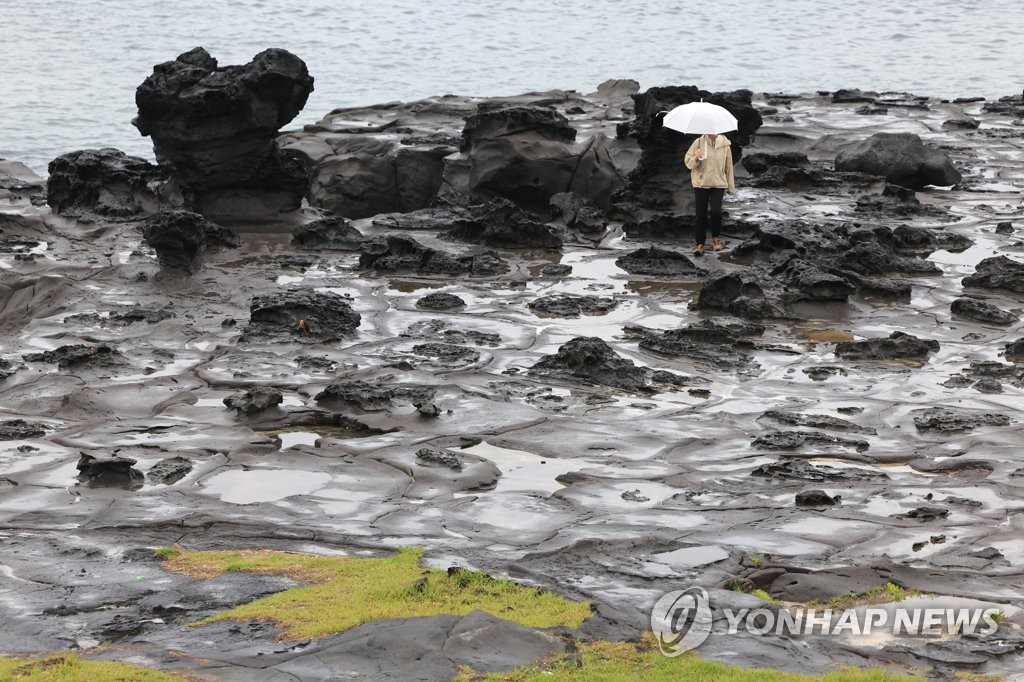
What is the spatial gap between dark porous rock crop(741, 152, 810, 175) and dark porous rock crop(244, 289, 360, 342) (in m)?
9.56

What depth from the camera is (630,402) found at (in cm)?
1088

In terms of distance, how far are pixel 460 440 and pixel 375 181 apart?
36.8 feet

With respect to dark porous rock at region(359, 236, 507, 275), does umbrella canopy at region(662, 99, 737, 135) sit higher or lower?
higher

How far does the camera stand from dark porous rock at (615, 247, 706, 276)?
1548 centimetres

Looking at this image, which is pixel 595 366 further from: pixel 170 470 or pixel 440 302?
pixel 170 470

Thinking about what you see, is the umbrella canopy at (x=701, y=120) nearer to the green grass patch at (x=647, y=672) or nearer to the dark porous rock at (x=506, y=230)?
the dark porous rock at (x=506, y=230)

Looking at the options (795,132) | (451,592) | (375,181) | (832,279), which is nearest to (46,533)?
(451,592)

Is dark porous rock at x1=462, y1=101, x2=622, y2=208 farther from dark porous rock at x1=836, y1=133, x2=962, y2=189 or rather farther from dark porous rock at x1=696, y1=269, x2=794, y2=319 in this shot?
dark porous rock at x1=696, y1=269, x2=794, y2=319

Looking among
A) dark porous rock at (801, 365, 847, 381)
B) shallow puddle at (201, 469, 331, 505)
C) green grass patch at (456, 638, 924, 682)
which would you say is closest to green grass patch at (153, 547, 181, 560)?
shallow puddle at (201, 469, 331, 505)

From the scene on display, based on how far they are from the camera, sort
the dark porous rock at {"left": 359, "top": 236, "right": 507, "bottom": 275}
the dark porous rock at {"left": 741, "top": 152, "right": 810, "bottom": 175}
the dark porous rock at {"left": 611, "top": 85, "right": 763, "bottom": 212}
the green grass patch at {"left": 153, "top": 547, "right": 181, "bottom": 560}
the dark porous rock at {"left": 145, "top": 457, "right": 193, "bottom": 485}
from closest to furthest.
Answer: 1. the green grass patch at {"left": 153, "top": 547, "right": 181, "bottom": 560}
2. the dark porous rock at {"left": 145, "top": 457, "right": 193, "bottom": 485}
3. the dark porous rock at {"left": 359, "top": 236, "right": 507, "bottom": 275}
4. the dark porous rock at {"left": 611, "top": 85, "right": 763, "bottom": 212}
5. the dark porous rock at {"left": 741, "top": 152, "right": 810, "bottom": 175}

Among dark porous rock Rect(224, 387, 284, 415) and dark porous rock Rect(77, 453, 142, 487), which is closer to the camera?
dark porous rock Rect(77, 453, 142, 487)

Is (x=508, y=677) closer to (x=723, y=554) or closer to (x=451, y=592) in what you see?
(x=451, y=592)

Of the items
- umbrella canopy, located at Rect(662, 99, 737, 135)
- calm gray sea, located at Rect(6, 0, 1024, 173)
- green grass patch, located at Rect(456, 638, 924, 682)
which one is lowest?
calm gray sea, located at Rect(6, 0, 1024, 173)

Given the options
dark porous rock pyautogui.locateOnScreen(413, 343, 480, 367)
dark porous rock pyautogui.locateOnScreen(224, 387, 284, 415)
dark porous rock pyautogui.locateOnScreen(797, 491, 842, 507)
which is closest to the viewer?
dark porous rock pyautogui.locateOnScreen(797, 491, 842, 507)
